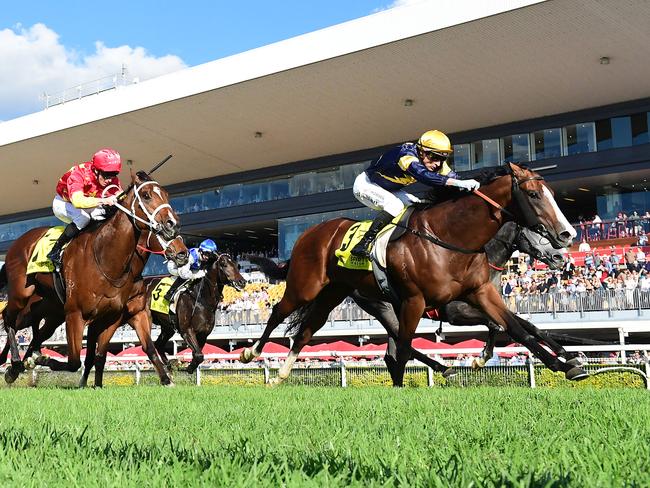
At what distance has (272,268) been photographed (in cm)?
1018

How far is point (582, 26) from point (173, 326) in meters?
15.0

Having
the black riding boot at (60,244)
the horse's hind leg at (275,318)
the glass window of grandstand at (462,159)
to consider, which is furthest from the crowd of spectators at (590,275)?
the black riding boot at (60,244)

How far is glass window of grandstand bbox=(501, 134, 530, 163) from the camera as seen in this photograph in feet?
92.9

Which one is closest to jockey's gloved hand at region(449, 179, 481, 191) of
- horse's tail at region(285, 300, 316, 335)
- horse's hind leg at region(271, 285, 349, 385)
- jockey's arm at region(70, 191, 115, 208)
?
horse's hind leg at region(271, 285, 349, 385)

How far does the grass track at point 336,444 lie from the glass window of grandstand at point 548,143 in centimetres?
2411

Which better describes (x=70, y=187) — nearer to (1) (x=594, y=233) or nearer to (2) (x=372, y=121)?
(1) (x=594, y=233)

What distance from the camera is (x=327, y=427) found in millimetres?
3496

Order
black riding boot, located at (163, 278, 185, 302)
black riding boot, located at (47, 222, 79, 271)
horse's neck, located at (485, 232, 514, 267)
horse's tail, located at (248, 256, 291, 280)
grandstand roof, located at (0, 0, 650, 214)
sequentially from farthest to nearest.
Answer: grandstand roof, located at (0, 0, 650, 214) < black riding boot, located at (163, 278, 185, 302) < horse's tail, located at (248, 256, 291, 280) < horse's neck, located at (485, 232, 514, 267) < black riding boot, located at (47, 222, 79, 271)

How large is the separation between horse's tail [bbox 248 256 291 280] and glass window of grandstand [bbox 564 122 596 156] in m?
19.6

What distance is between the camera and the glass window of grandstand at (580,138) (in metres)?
27.0

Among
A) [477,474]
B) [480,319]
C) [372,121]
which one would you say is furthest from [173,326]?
[372,121]

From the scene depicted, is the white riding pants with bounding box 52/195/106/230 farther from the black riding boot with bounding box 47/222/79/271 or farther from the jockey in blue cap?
the jockey in blue cap

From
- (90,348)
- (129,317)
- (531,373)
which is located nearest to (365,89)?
(531,373)

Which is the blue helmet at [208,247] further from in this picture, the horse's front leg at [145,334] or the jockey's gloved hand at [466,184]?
the jockey's gloved hand at [466,184]
